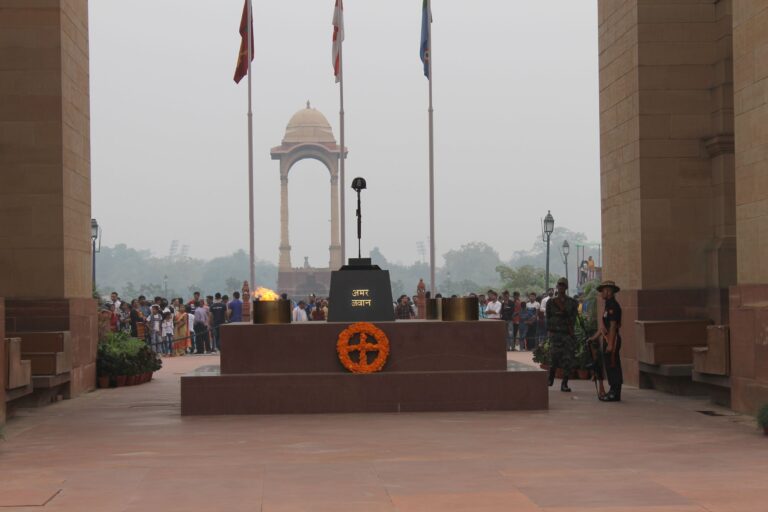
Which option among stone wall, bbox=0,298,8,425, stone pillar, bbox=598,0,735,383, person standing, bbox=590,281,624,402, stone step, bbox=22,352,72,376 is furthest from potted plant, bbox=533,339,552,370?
stone wall, bbox=0,298,8,425

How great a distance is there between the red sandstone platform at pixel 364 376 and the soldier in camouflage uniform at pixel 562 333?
3.01m

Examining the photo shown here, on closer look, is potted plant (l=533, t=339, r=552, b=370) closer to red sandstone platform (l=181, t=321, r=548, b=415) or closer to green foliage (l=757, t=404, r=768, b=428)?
red sandstone platform (l=181, t=321, r=548, b=415)

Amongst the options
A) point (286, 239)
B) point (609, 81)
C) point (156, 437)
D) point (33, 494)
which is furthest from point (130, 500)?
point (286, 239)

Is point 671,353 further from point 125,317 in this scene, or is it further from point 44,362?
point 125,317

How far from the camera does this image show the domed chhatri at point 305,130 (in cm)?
8681

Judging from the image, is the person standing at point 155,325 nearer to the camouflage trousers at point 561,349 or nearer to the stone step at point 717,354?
the camouflage trousers at point 561,349

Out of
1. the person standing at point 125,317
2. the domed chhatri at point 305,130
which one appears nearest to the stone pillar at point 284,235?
the domed chhatri at point 305,130

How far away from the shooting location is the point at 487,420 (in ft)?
50.9

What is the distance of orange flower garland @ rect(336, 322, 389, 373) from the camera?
666 inches

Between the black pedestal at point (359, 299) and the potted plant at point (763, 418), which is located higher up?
the black pedestal at point (359, 299)

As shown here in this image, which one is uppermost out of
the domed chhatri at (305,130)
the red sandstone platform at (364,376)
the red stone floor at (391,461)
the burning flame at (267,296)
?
the domed chhatri at (305,130)

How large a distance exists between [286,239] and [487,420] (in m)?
85.8

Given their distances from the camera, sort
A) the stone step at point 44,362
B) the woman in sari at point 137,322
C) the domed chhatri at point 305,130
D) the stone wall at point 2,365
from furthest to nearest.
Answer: the domed chhatri at point 305,130, the woman in sari at point 137,322, the stone step at point 44,362, the stone wall at point 2,365

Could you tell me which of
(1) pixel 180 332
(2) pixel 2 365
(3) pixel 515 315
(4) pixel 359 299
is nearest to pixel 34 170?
(4) pixel 359 299
